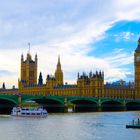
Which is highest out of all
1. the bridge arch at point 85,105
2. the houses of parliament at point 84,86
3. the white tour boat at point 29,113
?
the houses of parliament at point 84,86

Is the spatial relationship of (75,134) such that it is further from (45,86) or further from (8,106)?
(45,86)

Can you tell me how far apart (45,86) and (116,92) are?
29.8 m

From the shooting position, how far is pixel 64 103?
103938mm

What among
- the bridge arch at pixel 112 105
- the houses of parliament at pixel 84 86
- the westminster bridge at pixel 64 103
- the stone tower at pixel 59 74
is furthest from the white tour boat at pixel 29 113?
the stone tower at pixel 59 74

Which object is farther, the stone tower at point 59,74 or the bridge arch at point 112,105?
the stone tower at point 59,74

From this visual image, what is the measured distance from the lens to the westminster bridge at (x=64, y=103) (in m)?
95.4

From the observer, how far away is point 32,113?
8281 centimetres

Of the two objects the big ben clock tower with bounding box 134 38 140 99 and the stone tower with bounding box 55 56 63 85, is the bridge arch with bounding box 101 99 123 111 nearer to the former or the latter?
the big ben clock tower with bounding box 134 38 140 99

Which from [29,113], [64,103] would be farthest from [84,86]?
[29,113]

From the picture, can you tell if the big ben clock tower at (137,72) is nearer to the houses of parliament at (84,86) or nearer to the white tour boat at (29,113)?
the houses of parliament at (84,86)

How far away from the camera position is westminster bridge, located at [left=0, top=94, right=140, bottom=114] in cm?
9538

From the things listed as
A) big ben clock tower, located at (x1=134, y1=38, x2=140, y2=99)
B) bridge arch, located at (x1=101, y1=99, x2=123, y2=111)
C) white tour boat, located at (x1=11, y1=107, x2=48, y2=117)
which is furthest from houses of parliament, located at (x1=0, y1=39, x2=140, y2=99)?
white tour boat, located at (x1=11, y1=107, x2=48, y2=117)

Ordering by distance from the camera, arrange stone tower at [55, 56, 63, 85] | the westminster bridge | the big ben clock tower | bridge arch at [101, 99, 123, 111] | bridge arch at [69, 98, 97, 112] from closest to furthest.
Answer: the westminster bridge
bridge arch at [69, 98, 97, 112]
bridge arch at [101, 99, 123, 111]
the big ben clock tower
stone tower at [55, 56, 63, 85]

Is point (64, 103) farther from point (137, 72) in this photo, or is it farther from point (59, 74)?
point (59, 74)
